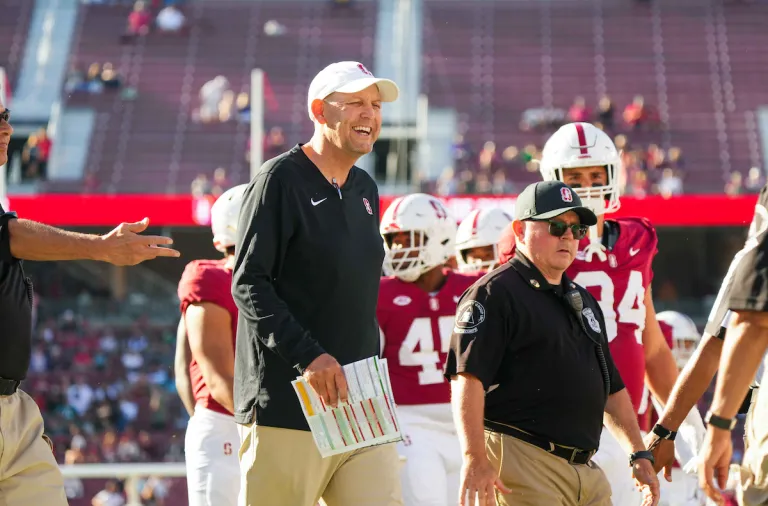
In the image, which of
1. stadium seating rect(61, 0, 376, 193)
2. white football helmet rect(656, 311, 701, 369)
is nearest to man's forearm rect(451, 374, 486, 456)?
white football helmet rect(656, 311, 701, 369)

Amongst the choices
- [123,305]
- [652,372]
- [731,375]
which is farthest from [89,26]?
[731,375]

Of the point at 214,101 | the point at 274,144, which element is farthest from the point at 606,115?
the point at 214,101

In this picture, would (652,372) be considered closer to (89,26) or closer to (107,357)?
(107,357)

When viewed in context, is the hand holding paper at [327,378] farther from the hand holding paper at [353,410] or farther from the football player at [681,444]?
the football player at [681,444]

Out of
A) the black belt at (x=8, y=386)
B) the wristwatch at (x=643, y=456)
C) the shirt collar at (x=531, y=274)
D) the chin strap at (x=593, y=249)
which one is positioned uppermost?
the chin strap at (x=593, y=249)

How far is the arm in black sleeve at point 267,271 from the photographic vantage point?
3.92 metres

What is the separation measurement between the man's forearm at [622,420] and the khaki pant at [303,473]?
0.89 m

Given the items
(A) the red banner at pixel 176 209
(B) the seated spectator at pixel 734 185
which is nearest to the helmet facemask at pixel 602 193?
(A) the red banner at pixel 176 209

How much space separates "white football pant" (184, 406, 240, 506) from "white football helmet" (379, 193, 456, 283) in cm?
123

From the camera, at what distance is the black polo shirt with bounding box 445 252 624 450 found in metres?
4.39

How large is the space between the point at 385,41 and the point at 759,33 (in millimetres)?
9050

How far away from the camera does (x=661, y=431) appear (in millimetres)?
4324

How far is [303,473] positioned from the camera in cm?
410

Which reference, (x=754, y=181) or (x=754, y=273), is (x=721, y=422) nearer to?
(x=754, y=273)
